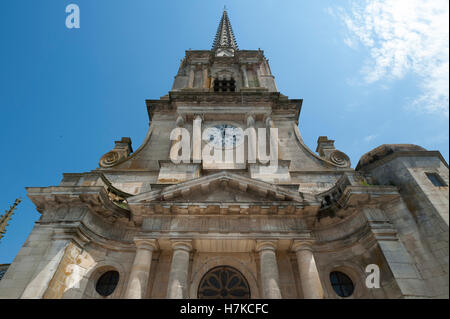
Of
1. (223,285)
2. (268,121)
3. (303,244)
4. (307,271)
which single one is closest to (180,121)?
(268,121)

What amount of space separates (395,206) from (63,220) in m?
13.2

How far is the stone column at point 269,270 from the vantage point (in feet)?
27.5

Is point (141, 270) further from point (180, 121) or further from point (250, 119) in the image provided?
point (250, 119)

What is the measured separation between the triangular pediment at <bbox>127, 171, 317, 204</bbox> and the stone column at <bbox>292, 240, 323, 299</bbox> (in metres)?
1.75

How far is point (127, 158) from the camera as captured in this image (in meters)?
15.1

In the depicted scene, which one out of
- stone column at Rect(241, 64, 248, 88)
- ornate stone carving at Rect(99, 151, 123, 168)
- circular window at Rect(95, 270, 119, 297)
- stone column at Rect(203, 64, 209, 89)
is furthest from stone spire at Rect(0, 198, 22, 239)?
stone column at Rect(241, 64, 248, 88)

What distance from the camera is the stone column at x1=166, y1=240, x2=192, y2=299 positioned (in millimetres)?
8414

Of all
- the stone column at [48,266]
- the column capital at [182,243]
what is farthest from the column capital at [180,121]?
the stone column at [48,266]

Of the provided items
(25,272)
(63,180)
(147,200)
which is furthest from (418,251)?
(63,180)

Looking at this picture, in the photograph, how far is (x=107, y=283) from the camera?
10.2m

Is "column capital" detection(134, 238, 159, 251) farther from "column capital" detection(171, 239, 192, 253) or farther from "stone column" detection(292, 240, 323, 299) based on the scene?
"stone column" detection(292, 240, 323, 299)

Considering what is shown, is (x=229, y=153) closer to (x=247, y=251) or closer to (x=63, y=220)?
(x=247, y=251)

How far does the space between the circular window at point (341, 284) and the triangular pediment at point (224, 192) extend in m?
3.24

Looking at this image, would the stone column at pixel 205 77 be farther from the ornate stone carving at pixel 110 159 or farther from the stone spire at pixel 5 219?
the stone spire at pixel 5 219
